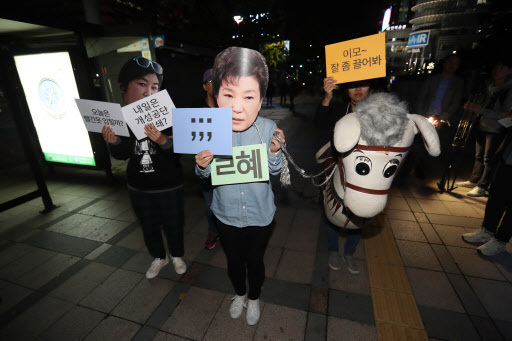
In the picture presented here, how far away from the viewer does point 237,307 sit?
8.35ft

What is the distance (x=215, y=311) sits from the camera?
2617 millimetres

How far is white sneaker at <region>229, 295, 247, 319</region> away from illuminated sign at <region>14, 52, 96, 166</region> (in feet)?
16.7

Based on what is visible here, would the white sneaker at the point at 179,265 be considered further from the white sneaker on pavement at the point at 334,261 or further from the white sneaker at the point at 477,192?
the white sneaker at the point at 477,192

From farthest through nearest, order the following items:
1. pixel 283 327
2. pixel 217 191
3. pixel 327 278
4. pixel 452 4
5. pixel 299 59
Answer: pixel 452 4, pixel 299 59, pixel 327 278, pixel 283 327, pixel 217 191

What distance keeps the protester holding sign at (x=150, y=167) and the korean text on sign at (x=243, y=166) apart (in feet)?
2.43

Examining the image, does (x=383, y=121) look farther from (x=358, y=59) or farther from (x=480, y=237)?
(x=480, y=237)

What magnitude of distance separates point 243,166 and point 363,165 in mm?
951

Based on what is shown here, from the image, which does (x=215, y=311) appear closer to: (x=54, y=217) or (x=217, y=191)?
(x=217, y=191)

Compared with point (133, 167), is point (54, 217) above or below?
below

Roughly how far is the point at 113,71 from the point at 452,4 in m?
70.4

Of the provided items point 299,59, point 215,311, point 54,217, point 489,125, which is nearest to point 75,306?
point 215,311

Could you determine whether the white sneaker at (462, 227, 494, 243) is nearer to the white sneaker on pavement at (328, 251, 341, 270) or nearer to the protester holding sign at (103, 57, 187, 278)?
the white sneaker on pavement at (328, 251, 341, 270)

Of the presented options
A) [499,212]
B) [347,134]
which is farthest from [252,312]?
[499,212]

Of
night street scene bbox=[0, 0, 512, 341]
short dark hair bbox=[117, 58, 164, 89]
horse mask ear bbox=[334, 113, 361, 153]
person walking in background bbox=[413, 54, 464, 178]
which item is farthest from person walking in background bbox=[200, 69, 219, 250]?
person walking in background bbox=[413, 54, 464, 178]
